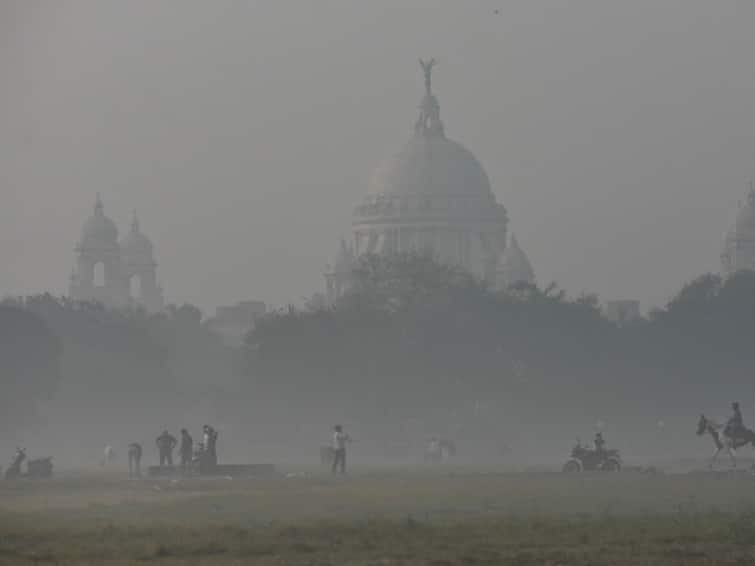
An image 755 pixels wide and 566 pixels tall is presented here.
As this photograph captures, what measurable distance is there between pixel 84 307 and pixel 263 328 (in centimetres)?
4226

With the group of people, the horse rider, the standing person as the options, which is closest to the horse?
the horse rider

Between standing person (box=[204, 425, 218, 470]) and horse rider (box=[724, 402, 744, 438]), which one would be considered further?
standing person (box=[204, 425, 218, 470])

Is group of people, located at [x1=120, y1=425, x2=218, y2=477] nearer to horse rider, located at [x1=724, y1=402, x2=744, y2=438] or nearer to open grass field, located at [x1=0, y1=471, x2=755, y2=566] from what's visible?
open grass field, located at [x1=0, y1=471, x2=755, y2=566]

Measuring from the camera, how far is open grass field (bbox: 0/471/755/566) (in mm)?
42844

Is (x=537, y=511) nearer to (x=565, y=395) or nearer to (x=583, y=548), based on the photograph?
(x=583, y=548)

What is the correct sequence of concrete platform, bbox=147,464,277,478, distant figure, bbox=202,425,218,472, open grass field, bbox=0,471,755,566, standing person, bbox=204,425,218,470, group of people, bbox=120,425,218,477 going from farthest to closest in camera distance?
group of people, bbox=120,425,218,477
standing person, bbox=204,425,218,470
distant figure, bbox=202,425,218,472
concrete platform, bbox=147,464,277,478
open grass field, bbox=0,471,755,566

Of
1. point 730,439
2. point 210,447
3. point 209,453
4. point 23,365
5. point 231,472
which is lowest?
point 231,472

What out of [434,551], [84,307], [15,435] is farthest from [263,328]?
[434,551]

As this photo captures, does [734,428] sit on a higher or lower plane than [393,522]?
higher

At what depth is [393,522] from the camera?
1957 inches

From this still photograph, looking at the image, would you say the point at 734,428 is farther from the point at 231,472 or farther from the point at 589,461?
the point at 231,472

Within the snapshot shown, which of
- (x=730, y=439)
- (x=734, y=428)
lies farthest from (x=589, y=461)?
(x=734, y=428)

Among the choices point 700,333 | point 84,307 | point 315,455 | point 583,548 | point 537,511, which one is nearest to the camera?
point 583,548

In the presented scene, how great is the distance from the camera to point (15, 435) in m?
132
